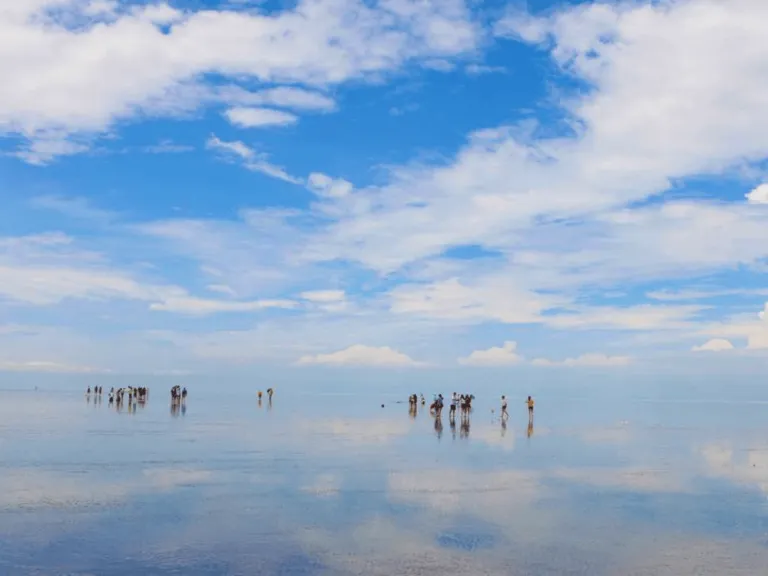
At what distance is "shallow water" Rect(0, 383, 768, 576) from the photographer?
16266 mm

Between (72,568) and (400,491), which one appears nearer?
(72,568)

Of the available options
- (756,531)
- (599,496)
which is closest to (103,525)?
(599,496)

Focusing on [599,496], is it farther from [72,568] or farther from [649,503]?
[72,568]

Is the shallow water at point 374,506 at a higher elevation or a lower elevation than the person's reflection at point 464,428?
lower

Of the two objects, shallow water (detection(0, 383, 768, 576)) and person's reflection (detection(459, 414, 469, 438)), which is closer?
shallow water (detection(0, 383, 768, 576))

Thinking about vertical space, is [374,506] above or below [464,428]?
below

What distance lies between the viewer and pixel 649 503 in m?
23.3

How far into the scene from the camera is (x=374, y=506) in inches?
867

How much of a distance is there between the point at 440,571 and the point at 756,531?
32.1ft

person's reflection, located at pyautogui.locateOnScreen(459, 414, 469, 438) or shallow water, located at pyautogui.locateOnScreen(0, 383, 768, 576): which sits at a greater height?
person's reflection, located at pyautogui.locateOnScreen(459, 414, 469, 438)

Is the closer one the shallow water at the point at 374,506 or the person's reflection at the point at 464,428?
the shallow water at the point at 374,506

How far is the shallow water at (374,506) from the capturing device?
16266 mm

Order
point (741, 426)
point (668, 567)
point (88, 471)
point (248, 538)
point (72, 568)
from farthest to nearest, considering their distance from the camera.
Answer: point (741, 426)
point (88, 471)
point (248, 538)
point (668, 567)
point (72, 568)

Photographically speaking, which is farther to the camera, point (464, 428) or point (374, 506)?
point (464, 428)
